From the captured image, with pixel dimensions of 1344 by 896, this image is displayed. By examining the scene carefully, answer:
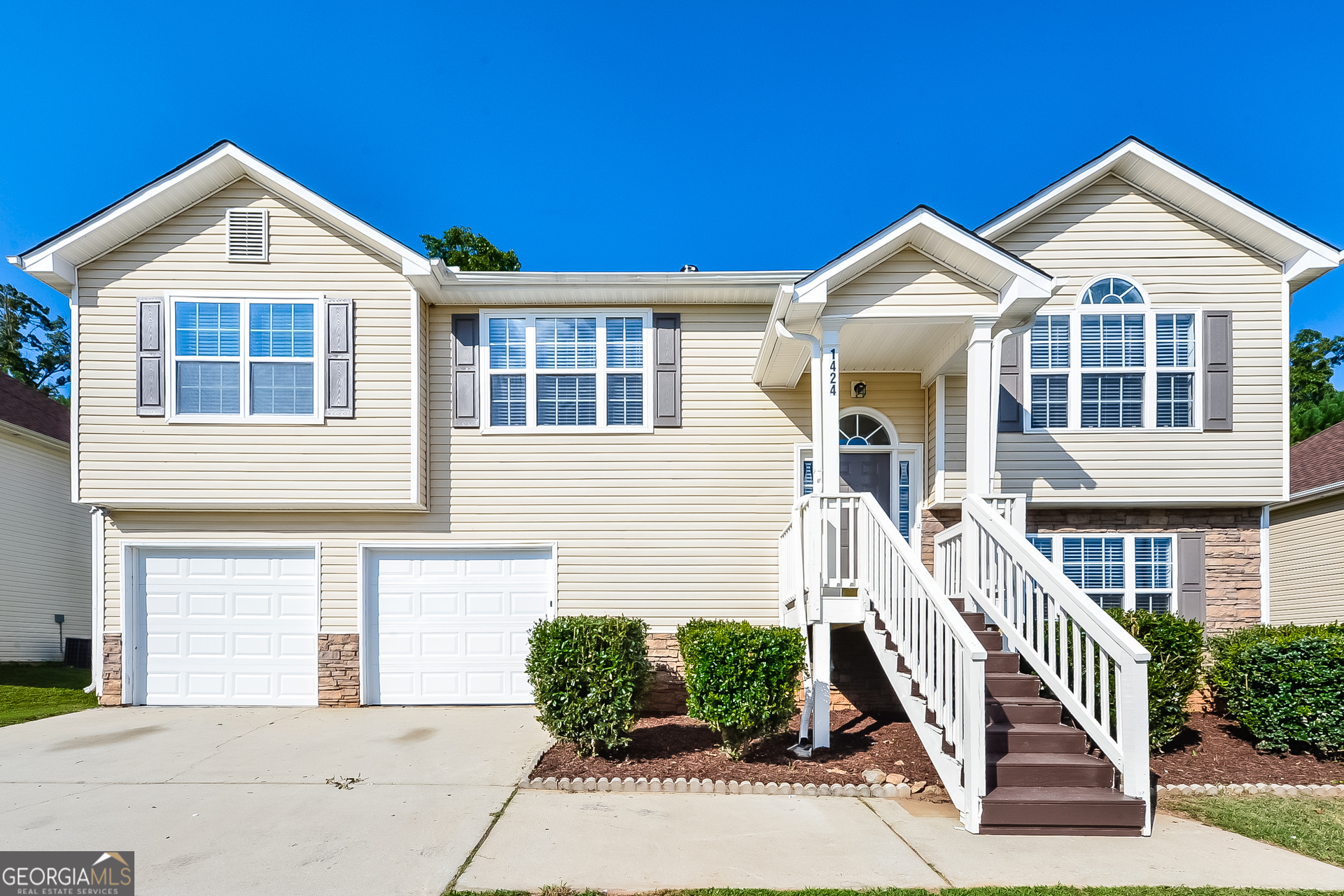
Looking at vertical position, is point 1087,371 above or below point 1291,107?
below

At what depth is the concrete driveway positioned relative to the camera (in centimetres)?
420

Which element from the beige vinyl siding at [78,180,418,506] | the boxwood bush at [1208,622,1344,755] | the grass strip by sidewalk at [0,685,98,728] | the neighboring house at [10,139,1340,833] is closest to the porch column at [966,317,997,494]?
the neighboring house at [10,139,1340,833]

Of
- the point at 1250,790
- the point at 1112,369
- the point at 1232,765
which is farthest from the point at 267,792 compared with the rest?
the point at 1112,369

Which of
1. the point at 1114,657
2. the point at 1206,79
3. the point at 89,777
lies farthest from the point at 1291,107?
the point at 89,777

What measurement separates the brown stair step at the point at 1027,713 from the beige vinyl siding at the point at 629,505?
3.31m

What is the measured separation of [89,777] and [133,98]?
1524 cm

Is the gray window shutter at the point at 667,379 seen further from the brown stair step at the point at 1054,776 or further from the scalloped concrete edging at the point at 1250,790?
the scalloped concrete edging at the point at 1250,790

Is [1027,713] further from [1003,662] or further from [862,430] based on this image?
[862,430]

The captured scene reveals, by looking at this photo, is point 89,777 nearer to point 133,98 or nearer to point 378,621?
point 378,621

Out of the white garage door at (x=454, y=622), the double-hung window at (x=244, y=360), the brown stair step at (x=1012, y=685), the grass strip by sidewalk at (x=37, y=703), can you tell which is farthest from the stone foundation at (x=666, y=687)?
the grass strip by sidewalk at (x=37, y=703)

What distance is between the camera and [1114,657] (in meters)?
4.90

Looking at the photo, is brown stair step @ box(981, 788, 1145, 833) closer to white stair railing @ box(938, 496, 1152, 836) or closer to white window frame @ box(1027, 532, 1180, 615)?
white stair railing @ box(938, 496, 1152, 836)

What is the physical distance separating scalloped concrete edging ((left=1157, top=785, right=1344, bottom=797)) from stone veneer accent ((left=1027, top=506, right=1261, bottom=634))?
3.02 meters

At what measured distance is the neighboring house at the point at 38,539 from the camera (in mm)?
11367
